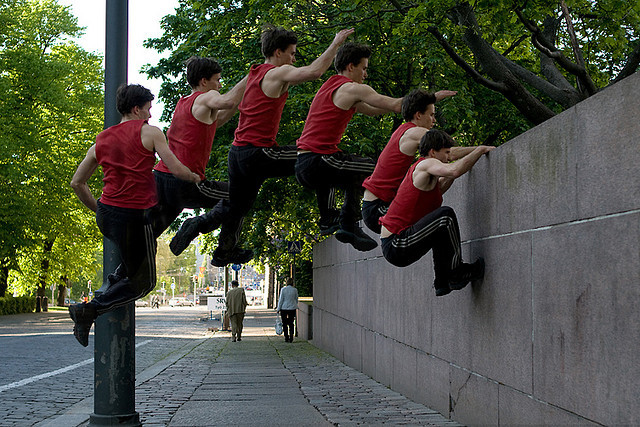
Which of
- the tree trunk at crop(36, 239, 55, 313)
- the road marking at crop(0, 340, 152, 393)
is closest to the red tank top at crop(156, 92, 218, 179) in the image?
the road marking at crop(0, 340, 152, 393)

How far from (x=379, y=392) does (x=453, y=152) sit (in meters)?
6.95

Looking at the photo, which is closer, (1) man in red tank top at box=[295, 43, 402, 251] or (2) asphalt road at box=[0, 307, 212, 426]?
(1) man in red tank top at box=[295, 43, 402, 251]

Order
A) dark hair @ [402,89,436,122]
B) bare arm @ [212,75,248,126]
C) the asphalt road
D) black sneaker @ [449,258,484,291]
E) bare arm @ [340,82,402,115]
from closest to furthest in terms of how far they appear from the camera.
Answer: bare arm @ [212,75,248,126] → bare arm @ [340,82,402,115] → dark hair @ [402,89,436,122] → black sneaker @ [449,258,484,291] → the asphalt road

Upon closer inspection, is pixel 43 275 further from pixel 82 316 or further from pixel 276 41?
pixel 276 41

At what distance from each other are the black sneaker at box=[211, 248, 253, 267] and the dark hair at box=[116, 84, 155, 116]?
2.76 feet

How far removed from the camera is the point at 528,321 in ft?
22.4

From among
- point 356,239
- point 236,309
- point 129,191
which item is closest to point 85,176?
point 129,191

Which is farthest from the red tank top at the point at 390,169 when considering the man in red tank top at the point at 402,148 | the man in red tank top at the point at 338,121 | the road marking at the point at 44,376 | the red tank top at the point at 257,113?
the road marking at the point at 44,376

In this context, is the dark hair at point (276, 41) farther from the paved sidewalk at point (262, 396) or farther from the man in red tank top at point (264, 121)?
the paved sidewalk at point (262, 396)

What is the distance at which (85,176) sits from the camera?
14.8ft

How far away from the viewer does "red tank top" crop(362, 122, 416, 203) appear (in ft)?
17.3

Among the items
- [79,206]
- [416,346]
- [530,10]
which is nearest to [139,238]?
[416,346]

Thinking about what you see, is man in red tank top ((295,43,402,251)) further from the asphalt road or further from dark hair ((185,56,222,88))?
the asphalt road

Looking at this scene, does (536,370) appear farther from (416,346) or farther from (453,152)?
(416,346)
